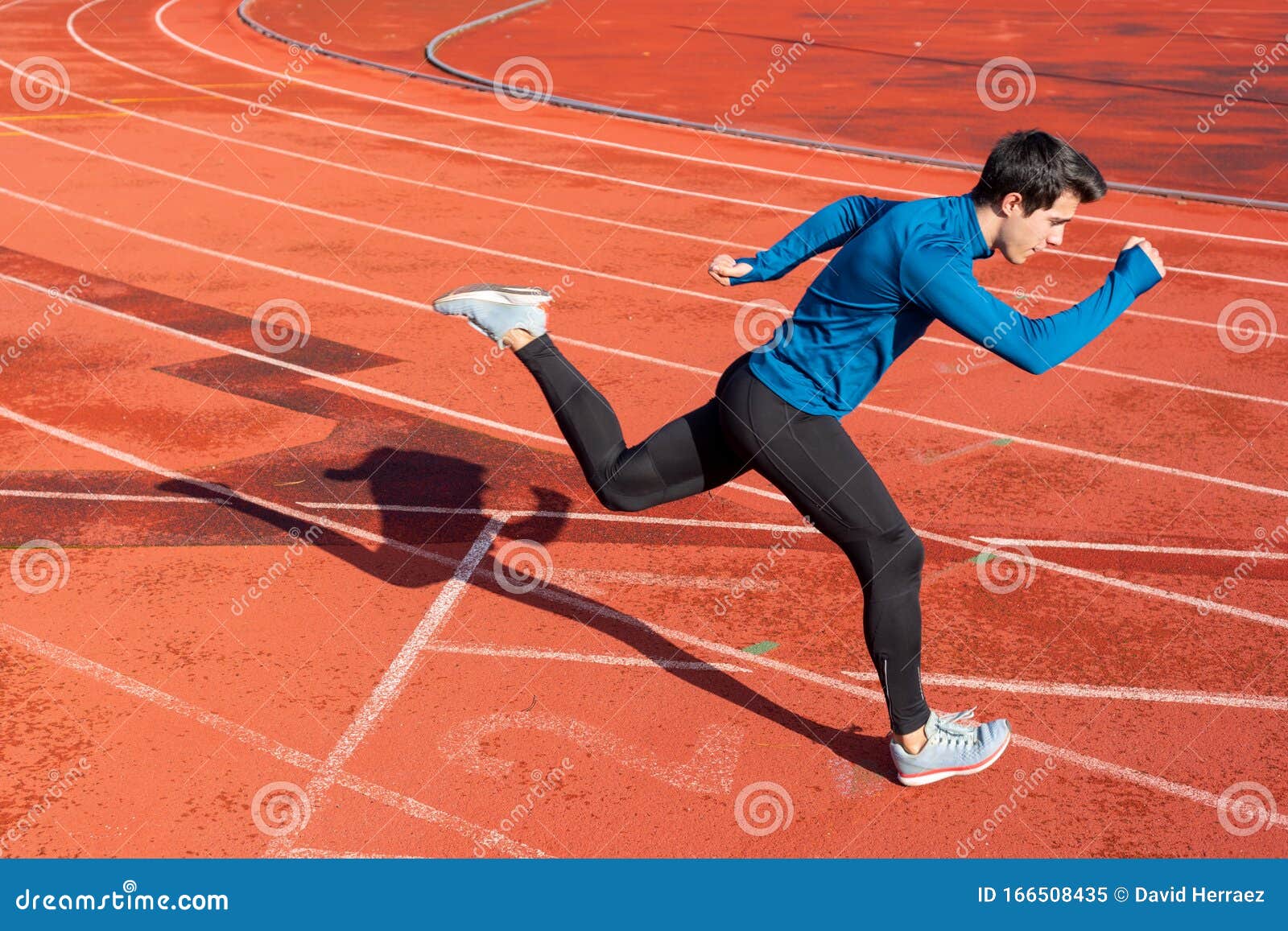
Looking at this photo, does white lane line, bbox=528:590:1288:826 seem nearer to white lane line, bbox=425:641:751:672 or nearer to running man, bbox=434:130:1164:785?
white lane line, bbox=425:641:751:672

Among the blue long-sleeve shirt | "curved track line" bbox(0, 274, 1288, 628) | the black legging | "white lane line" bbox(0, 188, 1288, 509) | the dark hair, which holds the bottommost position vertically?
"white lane line" bbox(0, 188, 1288, 509)

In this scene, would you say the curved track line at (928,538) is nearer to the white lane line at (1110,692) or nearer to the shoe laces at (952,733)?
the white lane line at (1110,692)

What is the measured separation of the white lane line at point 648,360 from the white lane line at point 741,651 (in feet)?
4.68

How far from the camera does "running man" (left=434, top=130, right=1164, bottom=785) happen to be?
3.72 meters

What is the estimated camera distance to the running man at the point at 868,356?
146 inches

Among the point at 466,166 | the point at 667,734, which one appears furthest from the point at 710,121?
the point at 667,734

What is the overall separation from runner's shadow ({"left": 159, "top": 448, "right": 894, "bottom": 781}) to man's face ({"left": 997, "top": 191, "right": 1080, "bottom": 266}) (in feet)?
6.11

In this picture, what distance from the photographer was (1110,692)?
5062 mm

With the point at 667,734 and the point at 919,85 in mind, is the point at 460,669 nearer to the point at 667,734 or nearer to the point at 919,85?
the point at 667,734

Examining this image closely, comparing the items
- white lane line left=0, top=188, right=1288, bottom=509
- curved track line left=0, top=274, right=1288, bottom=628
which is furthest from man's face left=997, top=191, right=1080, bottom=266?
white lane line left=0, top=188, right=1288, bottom=509

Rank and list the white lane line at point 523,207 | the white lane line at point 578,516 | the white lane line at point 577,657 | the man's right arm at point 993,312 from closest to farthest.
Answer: the man's right arm at point 993,312 → the white lane line at point 577,657 → the white lane line at point 578,516 → the white lane line at point 523,207

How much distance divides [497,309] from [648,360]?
4.05m

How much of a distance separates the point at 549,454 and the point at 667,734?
8.51 ft

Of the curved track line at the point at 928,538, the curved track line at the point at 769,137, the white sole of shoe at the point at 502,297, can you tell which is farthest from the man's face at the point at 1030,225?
the curved track line at the point at 769,137
